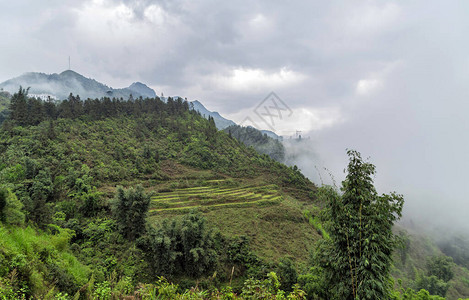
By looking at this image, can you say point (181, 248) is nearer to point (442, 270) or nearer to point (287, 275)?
point (287, 275)

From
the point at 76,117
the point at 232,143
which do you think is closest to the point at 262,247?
the point at 232,143

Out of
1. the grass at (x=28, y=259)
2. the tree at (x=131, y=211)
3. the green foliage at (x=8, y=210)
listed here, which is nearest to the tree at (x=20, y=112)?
the tree at (x=131, y=211)

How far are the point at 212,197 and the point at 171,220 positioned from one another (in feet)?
44.3

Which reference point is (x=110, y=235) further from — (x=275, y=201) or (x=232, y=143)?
(x=232, y=143)

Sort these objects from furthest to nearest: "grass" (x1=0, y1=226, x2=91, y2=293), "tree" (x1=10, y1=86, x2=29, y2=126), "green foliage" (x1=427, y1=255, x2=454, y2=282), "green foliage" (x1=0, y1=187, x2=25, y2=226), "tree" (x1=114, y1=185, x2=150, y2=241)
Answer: "green foliage" (x1=427, y1=255, x2=454, y2=282) < "tree" (x1=10, y1=86, x2=29, y2=126) < "tree" (x1=114, y1=185, x2=150, y2=241) < "green foliage" (x1=0, y1=187, x2=25, y2=226) < "grass" (x1=0, y1=226, x2=91, y2=293)

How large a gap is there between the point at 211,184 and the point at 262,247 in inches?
722

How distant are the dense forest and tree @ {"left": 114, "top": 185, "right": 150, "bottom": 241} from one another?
0.34 feet

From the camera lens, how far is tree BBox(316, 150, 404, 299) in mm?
6457

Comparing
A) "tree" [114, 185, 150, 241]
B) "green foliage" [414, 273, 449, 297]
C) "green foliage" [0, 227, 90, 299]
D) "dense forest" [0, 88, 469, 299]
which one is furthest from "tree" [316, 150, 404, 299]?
"green foliage" [414, 273, 449, 297]

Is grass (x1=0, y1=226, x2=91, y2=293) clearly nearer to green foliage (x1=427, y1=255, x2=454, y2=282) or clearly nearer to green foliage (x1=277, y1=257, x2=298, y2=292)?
green foliage (x1=277, y1=257, x2=298, y2=292)

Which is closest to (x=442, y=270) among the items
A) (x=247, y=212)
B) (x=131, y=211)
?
(x=247, y=212)

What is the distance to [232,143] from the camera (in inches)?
2430

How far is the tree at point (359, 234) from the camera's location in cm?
646

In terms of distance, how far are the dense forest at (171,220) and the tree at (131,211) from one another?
0.34 feet
